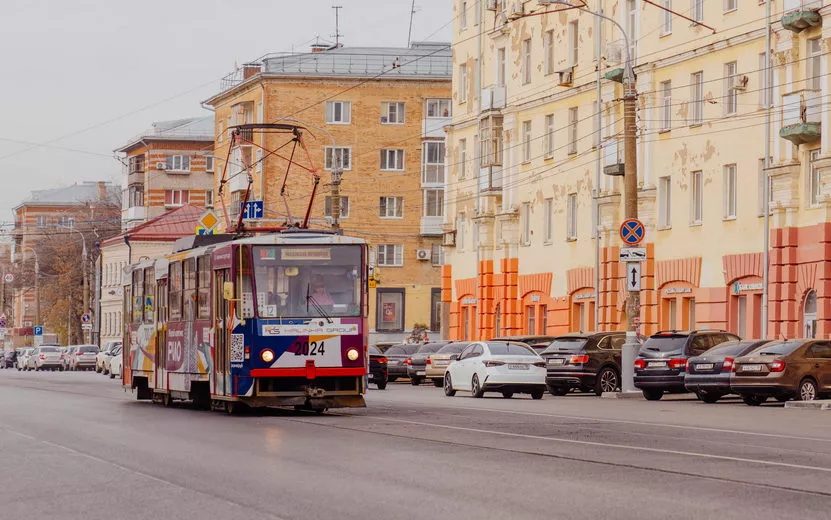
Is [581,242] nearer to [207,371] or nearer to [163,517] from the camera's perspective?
[207,371]

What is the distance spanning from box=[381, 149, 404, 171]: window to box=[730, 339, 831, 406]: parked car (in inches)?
2459

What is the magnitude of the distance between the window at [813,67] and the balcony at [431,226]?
49989 millimetres

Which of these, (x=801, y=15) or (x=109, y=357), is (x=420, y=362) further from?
(x=109, y=357)

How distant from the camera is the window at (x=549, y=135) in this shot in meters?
61.2

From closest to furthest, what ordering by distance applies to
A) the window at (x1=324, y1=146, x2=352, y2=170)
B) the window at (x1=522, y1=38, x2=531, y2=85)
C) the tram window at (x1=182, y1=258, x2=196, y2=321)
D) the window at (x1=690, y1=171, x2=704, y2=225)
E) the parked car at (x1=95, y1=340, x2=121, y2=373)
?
1. the tram window at (x1=182, y1=258, x2=196, y2=321)
2. the window at (x1=690, y1=171, x2=704, y2=225)
3. the window at (x1=522, y1=38, x2=531, y2=85)
4. the parked car at (x1=95, y1=340, x2=121, y2=373)
5. the window at (x1=324, y1=146, x2=352, y2=170)

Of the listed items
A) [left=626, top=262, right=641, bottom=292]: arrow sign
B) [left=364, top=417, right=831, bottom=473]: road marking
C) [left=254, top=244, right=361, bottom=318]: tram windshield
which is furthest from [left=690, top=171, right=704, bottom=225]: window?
[left=364, top=417, right=831, bottom=473]: road marking

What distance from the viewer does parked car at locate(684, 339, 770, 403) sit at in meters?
34.4

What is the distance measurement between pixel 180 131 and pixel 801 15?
86825 mm

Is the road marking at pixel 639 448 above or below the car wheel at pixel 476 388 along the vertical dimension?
above

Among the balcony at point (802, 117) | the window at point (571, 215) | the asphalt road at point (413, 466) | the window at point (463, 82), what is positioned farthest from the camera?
the window at point (463, 82)

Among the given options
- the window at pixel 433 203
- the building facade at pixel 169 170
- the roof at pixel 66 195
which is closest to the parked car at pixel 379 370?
the window at pixel 433 203

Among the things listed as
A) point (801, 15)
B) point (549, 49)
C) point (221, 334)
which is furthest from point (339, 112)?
point (221, 334)

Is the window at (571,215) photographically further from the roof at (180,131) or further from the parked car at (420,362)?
the roof at (180,131)

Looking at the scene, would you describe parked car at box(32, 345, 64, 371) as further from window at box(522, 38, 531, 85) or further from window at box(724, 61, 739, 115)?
window at box(724, 61, 739, 115)
